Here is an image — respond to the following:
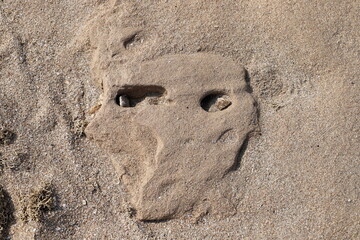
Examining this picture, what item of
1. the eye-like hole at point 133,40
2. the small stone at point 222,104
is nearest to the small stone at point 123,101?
the eye-like hole at point 133,40

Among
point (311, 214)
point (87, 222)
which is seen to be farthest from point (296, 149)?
point (87, 222)

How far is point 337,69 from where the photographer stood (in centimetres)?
250

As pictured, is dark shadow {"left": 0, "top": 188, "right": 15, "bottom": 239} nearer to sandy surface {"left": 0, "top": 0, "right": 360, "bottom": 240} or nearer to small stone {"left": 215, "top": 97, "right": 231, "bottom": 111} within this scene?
sandy surface {"left": 0, "top": 0, "right": 360, "bottom": 240}

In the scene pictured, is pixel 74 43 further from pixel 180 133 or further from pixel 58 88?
pixel 180 133

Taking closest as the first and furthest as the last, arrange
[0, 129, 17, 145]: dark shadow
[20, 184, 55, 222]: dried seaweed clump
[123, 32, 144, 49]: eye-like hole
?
[20, 184, 55, 222]: dried seaweed clump → [0, 129, 17, 145]: dark shadow → [123, 32, 144, 49]: eye-like hole

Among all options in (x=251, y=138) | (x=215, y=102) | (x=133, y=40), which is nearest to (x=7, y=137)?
(x=133, y=40)

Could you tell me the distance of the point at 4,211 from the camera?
7.35ft

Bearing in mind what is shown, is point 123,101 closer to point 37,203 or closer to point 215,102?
point 215,102

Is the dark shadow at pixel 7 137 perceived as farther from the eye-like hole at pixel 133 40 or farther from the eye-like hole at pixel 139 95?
the eye-like hole at pixel 133 40

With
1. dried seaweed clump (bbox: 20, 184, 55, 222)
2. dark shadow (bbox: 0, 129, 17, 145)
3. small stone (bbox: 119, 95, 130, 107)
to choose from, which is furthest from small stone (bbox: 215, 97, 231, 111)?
dark shadow (bbox: 0, 129, 17, 145)

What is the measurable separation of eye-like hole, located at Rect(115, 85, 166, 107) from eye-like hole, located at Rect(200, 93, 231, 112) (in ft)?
0.79

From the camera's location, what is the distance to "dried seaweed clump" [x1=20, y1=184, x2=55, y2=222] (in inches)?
86.8

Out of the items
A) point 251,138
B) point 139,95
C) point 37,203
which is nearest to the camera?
point 37,203

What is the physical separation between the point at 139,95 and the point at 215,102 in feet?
1.44
